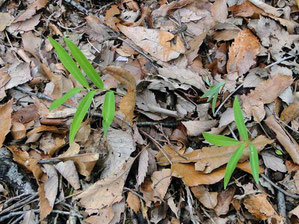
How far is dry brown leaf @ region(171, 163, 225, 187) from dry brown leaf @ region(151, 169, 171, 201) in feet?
0.16

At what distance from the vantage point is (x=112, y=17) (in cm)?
250

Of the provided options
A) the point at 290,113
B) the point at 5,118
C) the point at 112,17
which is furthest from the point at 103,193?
the point at 112,17

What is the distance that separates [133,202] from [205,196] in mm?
423

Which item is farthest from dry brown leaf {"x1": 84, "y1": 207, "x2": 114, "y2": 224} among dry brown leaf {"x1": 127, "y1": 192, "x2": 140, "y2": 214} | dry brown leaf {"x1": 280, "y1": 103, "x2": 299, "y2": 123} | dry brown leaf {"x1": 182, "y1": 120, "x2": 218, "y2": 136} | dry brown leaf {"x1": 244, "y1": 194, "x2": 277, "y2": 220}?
dry brown leaf {"x1": 280, "y1": 103, "x2": 299, "y2": 123}

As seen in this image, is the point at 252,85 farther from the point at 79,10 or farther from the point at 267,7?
the point at 79,10

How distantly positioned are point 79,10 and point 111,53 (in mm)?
627

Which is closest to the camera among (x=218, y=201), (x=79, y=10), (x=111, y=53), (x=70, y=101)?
(x=218, y=201)

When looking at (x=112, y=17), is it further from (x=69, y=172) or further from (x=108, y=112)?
(x=69, y=172)

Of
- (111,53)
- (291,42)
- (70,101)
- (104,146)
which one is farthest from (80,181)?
(291,42)

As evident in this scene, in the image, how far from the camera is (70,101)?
82.0 inches

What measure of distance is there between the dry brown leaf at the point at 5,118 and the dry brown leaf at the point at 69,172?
407 millimetres

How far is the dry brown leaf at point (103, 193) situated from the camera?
1737 millimetres

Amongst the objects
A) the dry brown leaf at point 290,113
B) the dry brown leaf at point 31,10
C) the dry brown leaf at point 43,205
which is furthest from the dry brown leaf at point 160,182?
Result: the dry brown leaf at point 31,10

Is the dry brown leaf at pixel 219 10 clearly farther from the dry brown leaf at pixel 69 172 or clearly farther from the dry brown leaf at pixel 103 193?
the dry brown leaf at pixel 69 172
